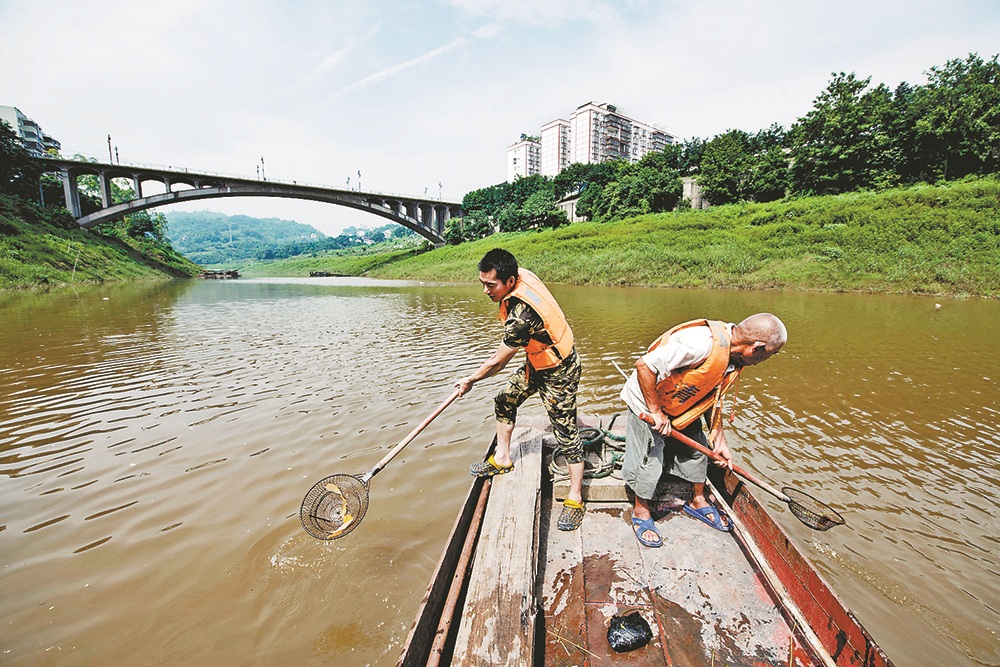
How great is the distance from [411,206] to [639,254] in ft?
142

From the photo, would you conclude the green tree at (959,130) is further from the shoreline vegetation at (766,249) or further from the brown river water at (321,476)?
the brown river water at (321,476)

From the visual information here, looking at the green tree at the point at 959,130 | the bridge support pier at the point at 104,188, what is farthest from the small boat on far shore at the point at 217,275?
the green tree at the point at 959,130

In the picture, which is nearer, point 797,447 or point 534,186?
point 797,447

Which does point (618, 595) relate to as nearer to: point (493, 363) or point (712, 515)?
point (712, 515)

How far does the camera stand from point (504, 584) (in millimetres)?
2559

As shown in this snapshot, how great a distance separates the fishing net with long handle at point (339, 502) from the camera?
3576 mm

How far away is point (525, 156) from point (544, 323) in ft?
462

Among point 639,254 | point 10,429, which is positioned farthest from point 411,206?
point 10,429

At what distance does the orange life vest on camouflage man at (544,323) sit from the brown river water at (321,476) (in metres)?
1.97

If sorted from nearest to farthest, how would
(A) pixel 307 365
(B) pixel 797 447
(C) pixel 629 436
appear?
(C) pixel 629 436, (B) pixel 797 447, (A) pixel 307 365

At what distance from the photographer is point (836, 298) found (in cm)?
2270

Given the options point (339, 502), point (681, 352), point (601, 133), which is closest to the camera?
point (681, 352)

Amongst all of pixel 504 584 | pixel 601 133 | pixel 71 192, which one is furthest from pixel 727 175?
pixel 601 133

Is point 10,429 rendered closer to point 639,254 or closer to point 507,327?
point 507,327
